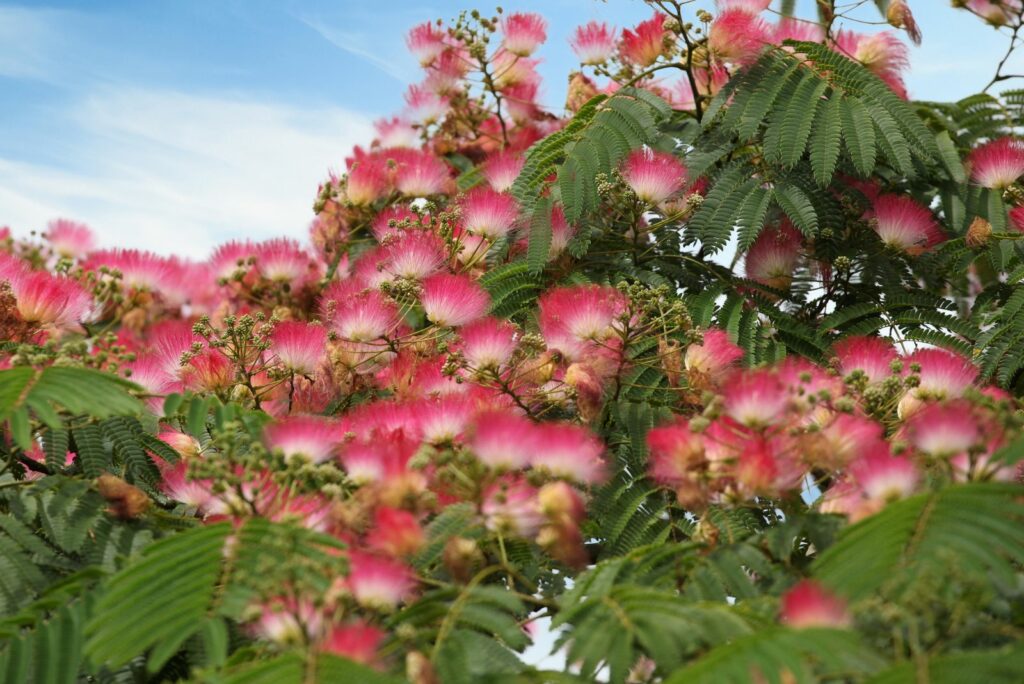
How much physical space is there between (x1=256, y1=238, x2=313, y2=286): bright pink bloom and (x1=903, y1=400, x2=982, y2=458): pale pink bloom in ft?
12.3

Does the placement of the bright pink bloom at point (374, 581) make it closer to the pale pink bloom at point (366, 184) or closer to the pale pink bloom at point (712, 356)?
the pale pink bloom at point (712, 356)

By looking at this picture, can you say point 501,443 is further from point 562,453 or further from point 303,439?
point 303,439

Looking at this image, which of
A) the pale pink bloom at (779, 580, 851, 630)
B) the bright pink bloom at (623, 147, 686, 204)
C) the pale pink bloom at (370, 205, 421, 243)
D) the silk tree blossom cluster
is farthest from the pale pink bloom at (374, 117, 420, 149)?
the pale pink bloom at (779, 580, 851, 630)

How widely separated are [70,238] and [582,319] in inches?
159

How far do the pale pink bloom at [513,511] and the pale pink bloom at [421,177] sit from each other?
305 centimetres

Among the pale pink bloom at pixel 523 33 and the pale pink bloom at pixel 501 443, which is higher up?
the pale pink bloom at pixel 523 33

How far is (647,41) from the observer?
5156 mm

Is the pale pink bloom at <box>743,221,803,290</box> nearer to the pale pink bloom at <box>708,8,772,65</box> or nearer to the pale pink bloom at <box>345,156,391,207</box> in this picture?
the pale pink bloom at <box>708,8,772,65</box>

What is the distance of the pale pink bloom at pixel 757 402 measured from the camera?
2.74 metres

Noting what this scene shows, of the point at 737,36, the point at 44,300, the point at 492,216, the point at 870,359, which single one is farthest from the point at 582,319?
the point at 44,300

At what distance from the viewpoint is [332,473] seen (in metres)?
2.84

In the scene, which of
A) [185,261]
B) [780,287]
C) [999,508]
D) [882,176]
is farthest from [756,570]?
[185,261]

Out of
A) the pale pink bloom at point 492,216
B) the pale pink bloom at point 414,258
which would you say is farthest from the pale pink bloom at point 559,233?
the pale pink bloom at point 414,258

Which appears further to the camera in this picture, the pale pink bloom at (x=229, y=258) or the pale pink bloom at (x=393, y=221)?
the pale pink bloom at (x=229, y=258)
